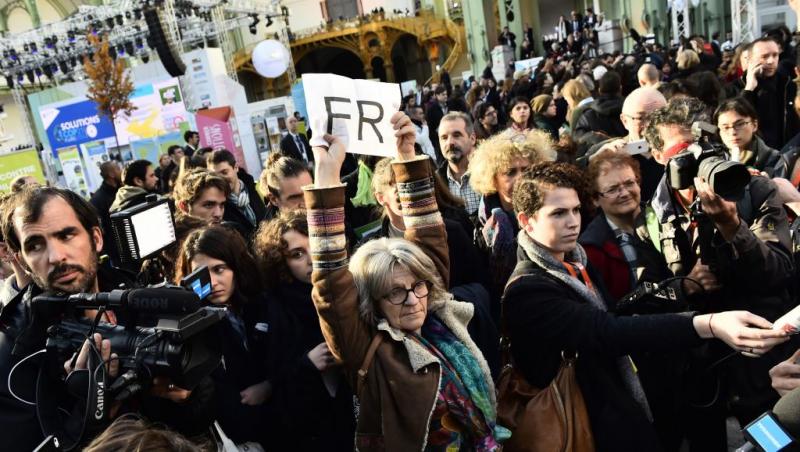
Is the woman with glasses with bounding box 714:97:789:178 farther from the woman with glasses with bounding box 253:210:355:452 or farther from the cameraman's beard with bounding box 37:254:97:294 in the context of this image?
the cameraman's beard with bounding box 37:254:97:294

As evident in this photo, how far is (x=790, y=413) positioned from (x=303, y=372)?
1328mm

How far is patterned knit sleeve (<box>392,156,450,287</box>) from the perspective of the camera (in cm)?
217

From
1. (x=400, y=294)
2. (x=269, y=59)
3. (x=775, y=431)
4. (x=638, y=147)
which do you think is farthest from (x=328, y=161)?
(x=269, y=59)

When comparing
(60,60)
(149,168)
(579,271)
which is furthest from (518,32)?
(579,271)

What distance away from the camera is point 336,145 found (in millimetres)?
1885

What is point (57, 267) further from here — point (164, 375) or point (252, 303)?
point (252, 303)

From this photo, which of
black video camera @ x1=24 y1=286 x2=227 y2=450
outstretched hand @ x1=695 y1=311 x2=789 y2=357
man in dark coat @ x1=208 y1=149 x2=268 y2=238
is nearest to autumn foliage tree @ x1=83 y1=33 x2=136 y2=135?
man in dark coat @ x1=208 y1=149 x2=268 y2=238

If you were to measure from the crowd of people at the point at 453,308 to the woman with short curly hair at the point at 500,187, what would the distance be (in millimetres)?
18

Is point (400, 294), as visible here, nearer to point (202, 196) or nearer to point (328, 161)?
point (328, 161)

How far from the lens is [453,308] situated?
200cm

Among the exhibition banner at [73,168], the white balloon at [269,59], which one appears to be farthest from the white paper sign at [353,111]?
the white balloon at [269,59]

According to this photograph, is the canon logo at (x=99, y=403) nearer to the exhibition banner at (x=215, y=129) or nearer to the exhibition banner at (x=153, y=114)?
the exhibition banner at (x=215, y=129)

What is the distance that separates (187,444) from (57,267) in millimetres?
892

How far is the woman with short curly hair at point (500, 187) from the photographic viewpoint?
2.81 metres
